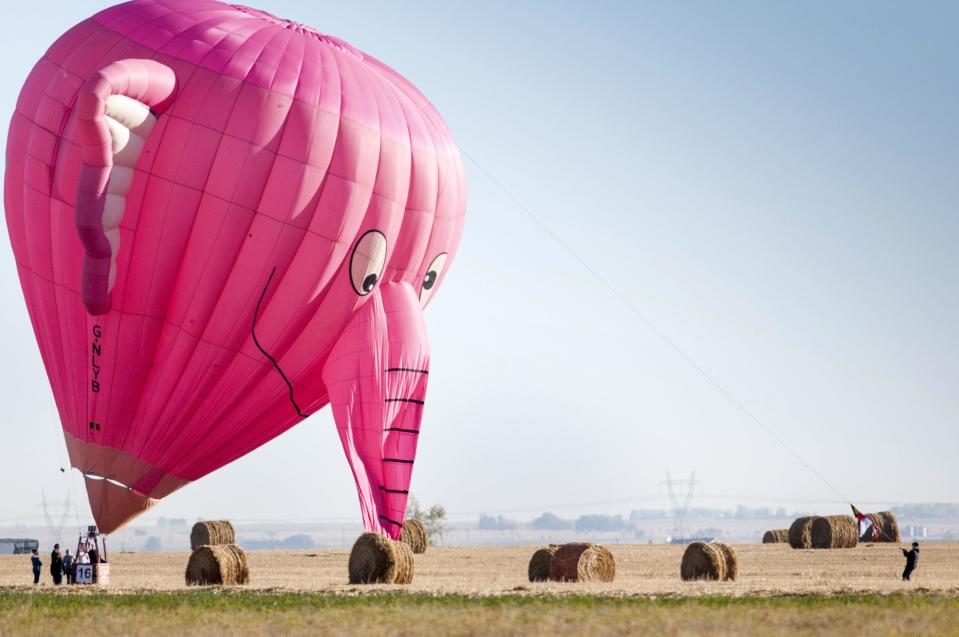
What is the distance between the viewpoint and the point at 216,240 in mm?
30547

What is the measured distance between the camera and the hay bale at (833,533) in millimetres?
52125

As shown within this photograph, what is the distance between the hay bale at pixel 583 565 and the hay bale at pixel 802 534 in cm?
2116

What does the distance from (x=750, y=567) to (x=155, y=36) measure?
21470 mm

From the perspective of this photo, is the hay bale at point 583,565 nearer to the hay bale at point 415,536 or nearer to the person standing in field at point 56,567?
the person standing in field at point 56,567

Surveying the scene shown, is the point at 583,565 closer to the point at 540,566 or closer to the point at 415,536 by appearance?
the point at 540,566

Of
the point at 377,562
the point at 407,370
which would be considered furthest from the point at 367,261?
the point at 377,562

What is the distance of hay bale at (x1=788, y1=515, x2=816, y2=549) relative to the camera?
2074 inches

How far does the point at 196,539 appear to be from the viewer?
51.6 metres

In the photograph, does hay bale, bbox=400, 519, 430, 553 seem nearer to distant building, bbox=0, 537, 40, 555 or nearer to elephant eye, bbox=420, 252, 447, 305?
elephant eye, bbox=420, 252, 447, 305

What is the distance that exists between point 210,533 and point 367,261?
22191 mm

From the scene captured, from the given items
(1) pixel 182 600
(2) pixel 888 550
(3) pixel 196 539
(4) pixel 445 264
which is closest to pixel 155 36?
(4) pixel 445 264

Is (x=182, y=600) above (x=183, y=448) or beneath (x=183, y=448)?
beneath

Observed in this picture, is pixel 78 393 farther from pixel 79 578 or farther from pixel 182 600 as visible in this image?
pixel 182 600

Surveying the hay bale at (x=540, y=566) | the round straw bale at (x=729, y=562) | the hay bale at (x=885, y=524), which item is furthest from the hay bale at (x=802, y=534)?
the hay bale at (x=540, y=566)
